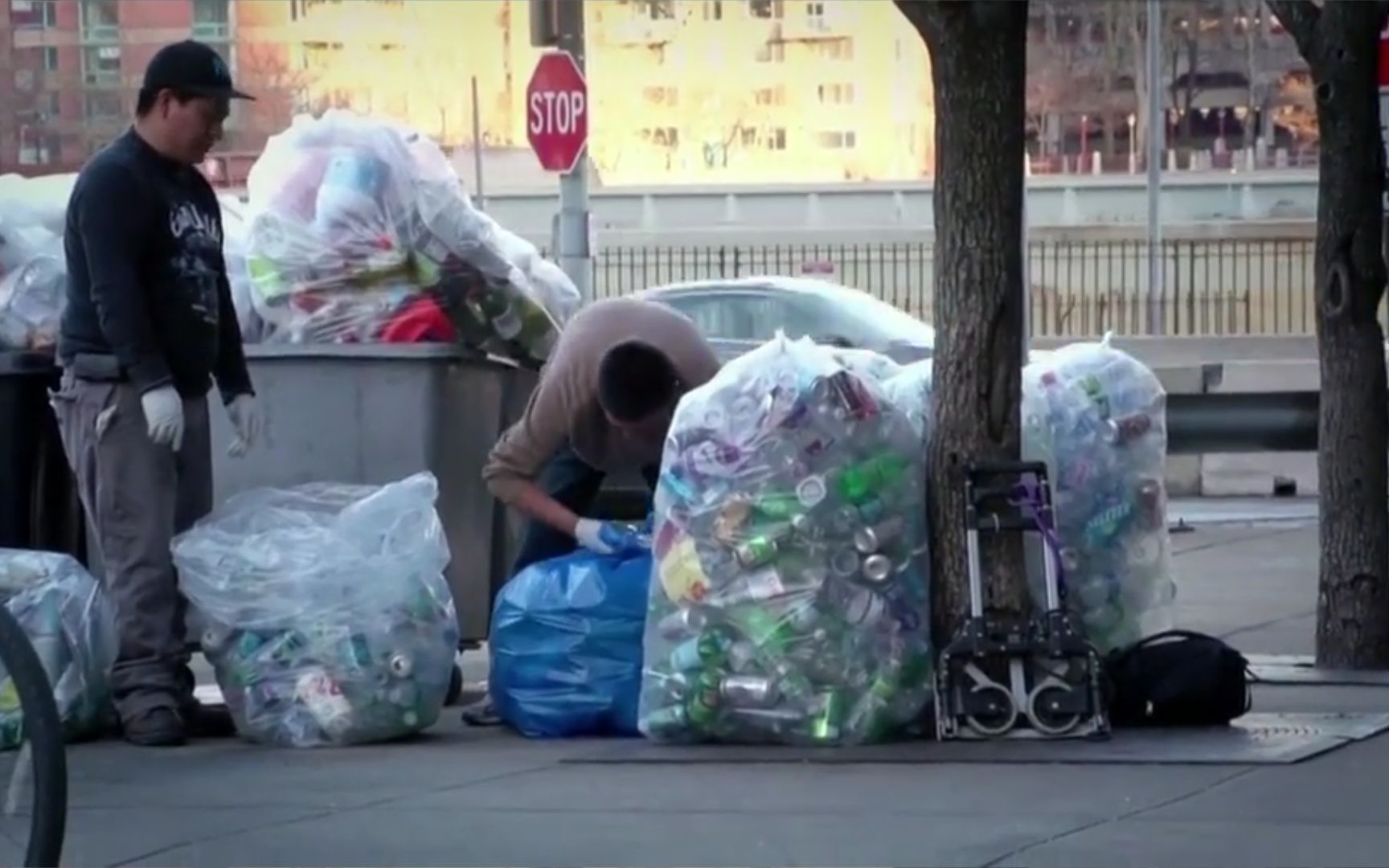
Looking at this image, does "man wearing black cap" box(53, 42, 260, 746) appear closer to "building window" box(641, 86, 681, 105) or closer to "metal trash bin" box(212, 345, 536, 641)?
"metal trash bin" box(212, 345, 536, 641)

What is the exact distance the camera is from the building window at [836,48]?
137 ft

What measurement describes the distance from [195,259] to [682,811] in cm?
239

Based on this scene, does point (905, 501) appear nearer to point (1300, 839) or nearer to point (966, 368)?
point (966, 368)

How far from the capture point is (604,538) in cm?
736

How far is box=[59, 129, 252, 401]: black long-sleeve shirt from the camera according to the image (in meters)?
6.98

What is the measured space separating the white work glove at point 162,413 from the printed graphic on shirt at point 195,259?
35 cm

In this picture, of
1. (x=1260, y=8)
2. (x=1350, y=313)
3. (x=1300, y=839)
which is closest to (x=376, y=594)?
(x=1300, y=839)

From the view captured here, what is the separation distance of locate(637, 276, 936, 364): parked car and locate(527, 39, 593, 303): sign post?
1.66 feet

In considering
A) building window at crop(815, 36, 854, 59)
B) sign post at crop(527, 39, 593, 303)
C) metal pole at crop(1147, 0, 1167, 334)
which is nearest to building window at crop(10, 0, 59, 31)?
metal pole at crop(1147, 0, 1167, 334)

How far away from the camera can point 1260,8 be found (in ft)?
123

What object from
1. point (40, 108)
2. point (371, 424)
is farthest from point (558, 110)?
point (40, 108)

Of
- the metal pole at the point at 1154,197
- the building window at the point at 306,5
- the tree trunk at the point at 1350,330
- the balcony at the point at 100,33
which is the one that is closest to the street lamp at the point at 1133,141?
the metal pole at the point at 1154,197

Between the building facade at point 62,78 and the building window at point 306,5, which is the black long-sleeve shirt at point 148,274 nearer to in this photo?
the building facade at point 62,78

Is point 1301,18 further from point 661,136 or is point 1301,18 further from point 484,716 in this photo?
point 661,136
